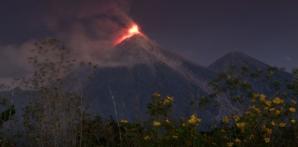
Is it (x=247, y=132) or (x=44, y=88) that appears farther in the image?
(x=44, y=88)

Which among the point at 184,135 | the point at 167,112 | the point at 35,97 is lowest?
the point at 184,135

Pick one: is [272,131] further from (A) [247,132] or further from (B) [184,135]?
(B) [184,135]

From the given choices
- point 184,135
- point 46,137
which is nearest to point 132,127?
point 184,135

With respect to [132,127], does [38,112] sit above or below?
above

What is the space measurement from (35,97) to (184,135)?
9.03 m

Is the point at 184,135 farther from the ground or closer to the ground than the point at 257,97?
closer to the ground

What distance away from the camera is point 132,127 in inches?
332

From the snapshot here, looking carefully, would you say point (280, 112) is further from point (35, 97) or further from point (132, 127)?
point (35, 97)

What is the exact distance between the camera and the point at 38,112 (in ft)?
47.3

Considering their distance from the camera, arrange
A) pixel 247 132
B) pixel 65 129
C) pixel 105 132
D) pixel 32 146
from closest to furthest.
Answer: pixel 247 132 → pixel 105 132 → pixel 65 129 → pixel 32 146

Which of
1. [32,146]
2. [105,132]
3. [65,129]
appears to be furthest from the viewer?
[32,146]

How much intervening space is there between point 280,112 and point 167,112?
98.8 inches

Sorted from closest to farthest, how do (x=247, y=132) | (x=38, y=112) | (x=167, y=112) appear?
(x=247, y=132) → (x=167, y=112) → (x=38, y=112)

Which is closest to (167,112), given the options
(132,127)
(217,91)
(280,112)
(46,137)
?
(132,127)
